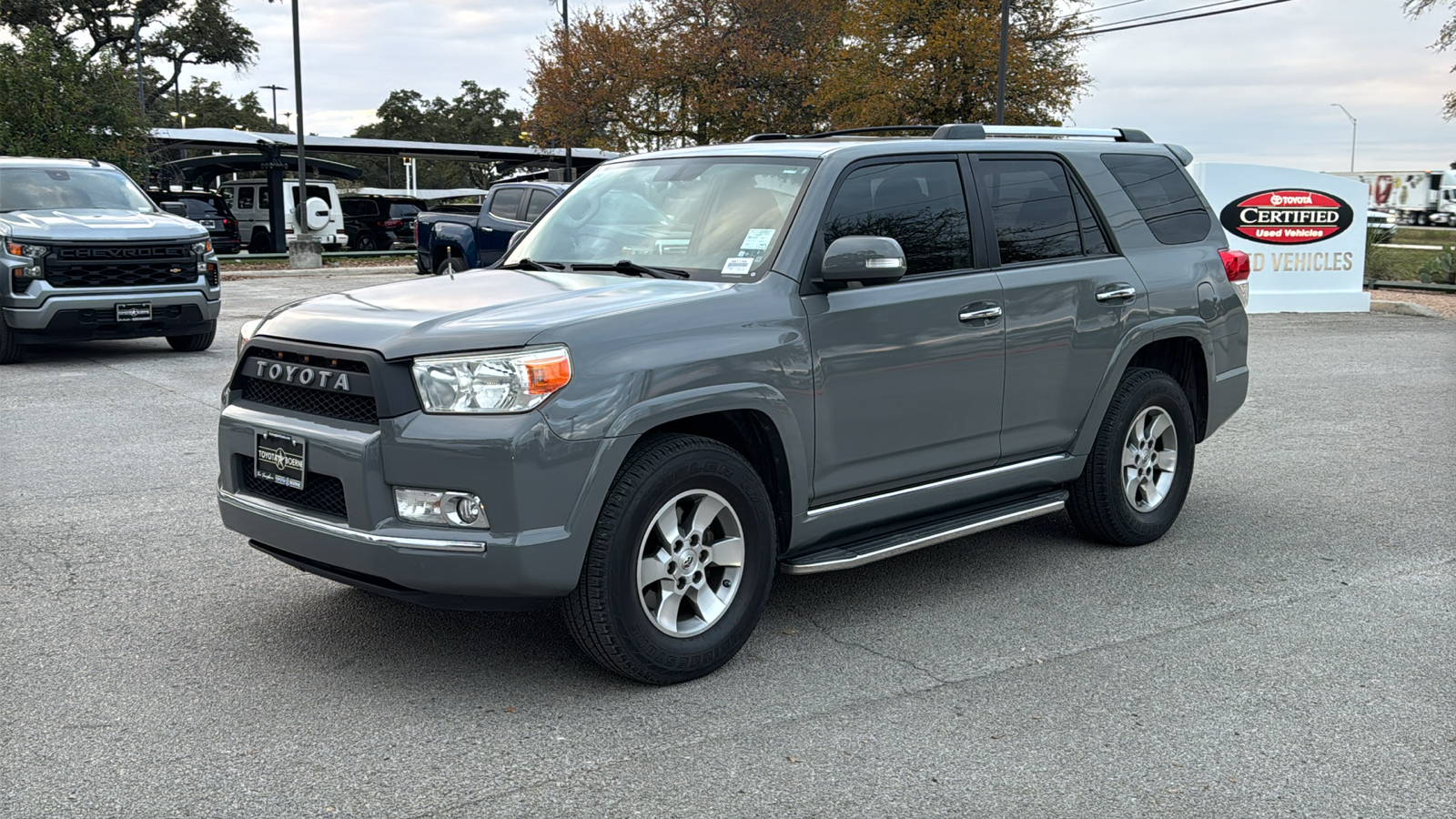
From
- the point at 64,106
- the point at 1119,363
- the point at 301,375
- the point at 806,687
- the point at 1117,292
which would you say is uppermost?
the point at 64,106

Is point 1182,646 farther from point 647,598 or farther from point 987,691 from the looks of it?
point 647,598

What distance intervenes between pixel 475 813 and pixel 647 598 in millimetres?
1080

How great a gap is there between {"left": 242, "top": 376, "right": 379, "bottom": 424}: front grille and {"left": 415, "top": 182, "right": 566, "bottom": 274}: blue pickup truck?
12.9 m

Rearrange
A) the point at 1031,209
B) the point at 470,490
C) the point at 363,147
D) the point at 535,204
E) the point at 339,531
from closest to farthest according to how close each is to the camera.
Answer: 1. the point at 470,490
2. the point at 339,531
3. the point at 1031,209
4. the point at 535,204
5. the point at 363,147

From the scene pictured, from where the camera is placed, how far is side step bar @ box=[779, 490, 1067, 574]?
461 centimetres

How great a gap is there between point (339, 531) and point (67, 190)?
1053 cm

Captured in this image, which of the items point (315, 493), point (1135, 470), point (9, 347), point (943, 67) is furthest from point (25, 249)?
point (943, 67)

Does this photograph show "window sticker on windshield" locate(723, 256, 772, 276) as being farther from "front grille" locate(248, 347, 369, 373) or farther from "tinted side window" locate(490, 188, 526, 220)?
"tinted side window" locate(490, 188, 526, 220)

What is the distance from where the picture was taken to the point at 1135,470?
6047 millimetres

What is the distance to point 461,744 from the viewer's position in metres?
3.80

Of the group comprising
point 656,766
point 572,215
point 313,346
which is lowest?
point 656,766

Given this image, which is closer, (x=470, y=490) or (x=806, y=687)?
(x=470, y=490)

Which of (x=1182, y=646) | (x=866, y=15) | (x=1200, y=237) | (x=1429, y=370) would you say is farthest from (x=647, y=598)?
(x=866, y=15)

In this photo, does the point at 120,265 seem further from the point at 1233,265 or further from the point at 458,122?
the point at 458,122
